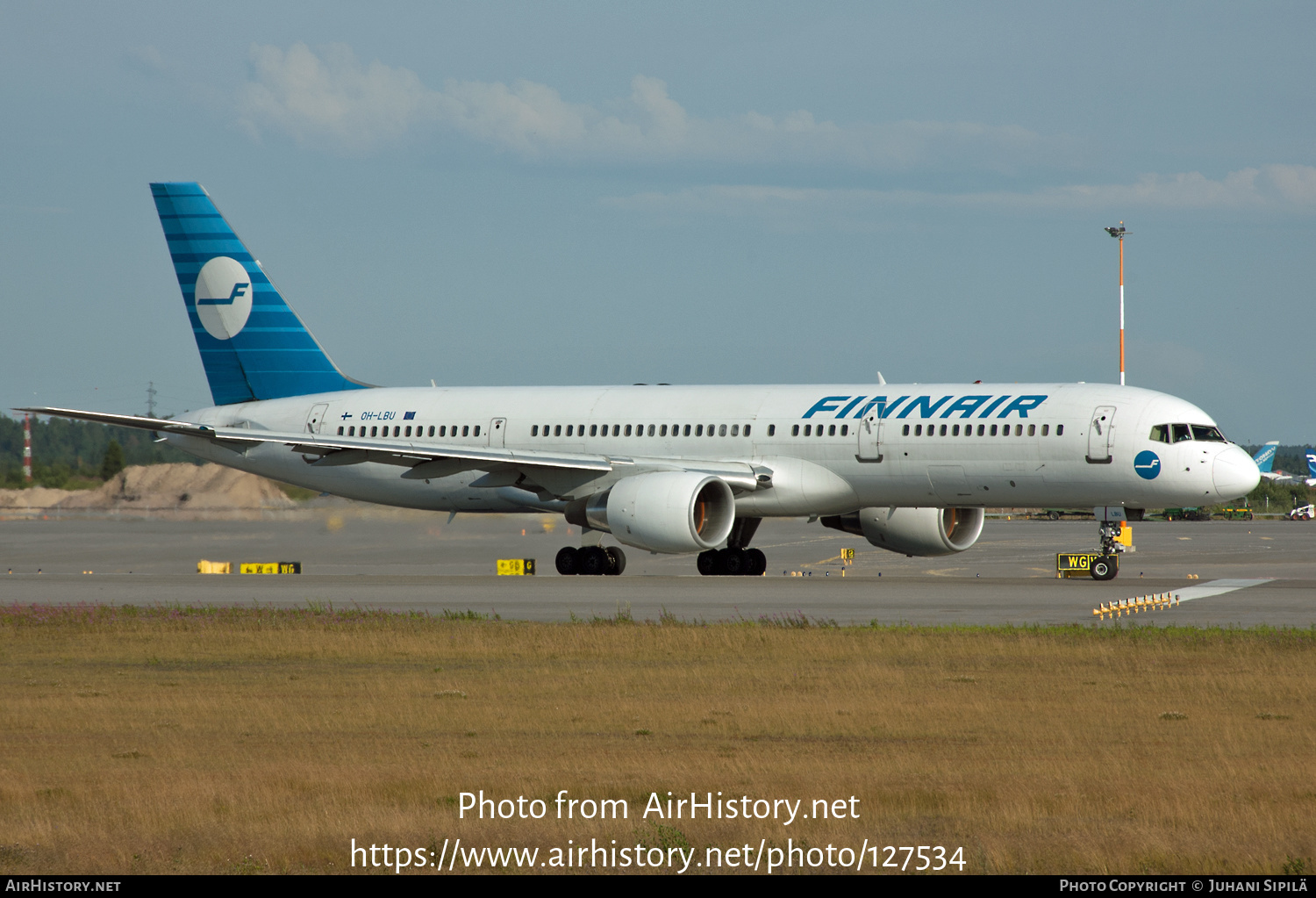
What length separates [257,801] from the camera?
976 cm

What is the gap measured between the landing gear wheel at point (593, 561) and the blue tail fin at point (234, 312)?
9407 millimetres

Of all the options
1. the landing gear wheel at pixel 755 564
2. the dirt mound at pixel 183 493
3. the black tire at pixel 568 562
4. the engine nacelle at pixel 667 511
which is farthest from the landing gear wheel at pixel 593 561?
the dirt mound at pixel 183 493

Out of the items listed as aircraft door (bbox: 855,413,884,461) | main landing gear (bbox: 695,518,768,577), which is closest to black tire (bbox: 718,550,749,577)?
main landing gear (bbox: 695,518,768,577)

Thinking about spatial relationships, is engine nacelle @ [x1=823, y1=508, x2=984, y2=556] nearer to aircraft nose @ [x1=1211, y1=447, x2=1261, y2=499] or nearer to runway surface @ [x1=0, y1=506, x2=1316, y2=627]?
runway surface @ [x1=0, y1=506, x2=1316, y2=627]

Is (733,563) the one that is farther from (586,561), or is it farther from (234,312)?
(234,312)

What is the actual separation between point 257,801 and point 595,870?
9.00 ft

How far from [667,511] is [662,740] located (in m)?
19.0

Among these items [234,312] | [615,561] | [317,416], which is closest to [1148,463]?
[615,561]

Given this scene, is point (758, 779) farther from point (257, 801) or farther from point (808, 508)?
point (808, 508)

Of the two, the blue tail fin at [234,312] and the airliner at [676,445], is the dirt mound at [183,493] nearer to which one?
the blue tail fin at [234,312]

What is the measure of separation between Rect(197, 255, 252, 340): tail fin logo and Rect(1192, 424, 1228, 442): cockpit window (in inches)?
935

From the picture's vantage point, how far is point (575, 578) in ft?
110

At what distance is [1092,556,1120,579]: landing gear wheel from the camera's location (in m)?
30.8

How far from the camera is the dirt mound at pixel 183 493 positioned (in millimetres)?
43750
